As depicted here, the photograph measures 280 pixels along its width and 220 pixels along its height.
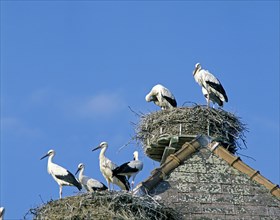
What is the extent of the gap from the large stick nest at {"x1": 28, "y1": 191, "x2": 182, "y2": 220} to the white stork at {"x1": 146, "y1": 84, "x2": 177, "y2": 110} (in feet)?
26.0

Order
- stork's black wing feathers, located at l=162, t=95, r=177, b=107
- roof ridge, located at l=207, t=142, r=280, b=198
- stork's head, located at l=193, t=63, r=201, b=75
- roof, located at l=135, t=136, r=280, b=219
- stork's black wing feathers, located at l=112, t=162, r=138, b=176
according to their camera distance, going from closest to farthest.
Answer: roof, located at l=135, t=136, r=280, b=219, roof ridge, located at l=207, t=142, r=280, b=198, stork's black wing feathers, located at l=112, t=162, r=138, b=176, stork's black wing feathers, located at l=162, t=95, r=177, b=107, stork's head, located at l=193, t=63, r=201, b=75

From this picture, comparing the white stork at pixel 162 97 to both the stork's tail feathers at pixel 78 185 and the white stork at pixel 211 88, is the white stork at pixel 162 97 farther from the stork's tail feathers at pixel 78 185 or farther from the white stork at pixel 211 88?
the stork's tail feathers at pixel 78 185

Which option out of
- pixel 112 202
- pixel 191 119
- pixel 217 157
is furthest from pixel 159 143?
pixel 112 202

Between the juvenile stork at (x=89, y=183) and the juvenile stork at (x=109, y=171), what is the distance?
0.30 m

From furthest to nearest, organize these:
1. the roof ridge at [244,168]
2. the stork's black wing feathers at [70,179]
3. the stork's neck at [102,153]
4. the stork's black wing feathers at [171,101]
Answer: the stork's black wing feathers at [171,101] < the stork's neck at [102,153] < the stork's black wing feathers at [70,179] < the roof ridge at [244,168]

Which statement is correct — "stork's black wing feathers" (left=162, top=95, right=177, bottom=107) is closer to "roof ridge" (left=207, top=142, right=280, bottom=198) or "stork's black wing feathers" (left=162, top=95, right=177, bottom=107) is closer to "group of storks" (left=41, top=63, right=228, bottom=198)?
"group of storks" (left=41, top=63, right=228, bottom=198)

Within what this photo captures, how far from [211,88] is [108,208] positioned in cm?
807

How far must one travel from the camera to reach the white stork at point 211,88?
2259cm

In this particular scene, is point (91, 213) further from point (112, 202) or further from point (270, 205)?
point (270, 205)

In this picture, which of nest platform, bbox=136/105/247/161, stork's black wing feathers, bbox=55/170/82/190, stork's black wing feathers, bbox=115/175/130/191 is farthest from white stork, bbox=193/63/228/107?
stork's black wing feathers, bbox=115/175/130/191

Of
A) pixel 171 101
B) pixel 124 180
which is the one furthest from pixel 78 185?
pixel 171 101

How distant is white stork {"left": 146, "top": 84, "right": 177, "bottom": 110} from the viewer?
2361 centimetres


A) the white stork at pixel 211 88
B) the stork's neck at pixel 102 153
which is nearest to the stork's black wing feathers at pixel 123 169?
the stork's neck at pixel 102 153

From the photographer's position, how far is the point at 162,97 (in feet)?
78.6
